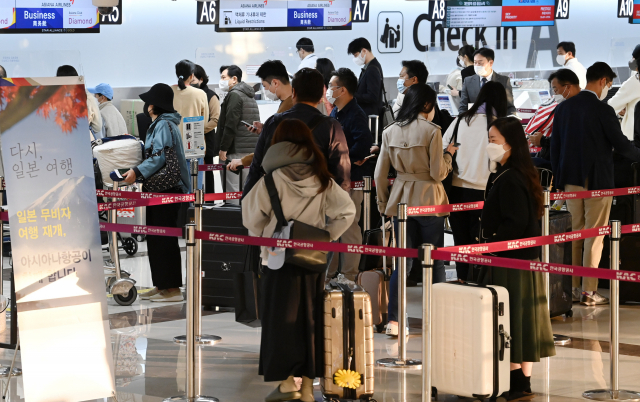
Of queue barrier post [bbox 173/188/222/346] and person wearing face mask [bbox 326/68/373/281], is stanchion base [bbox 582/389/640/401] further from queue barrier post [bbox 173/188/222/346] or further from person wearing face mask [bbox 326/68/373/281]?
person wearing face mask [bbox 326/68/373/281]

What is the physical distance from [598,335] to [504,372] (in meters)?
2.02

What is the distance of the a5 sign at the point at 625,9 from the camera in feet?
48.6

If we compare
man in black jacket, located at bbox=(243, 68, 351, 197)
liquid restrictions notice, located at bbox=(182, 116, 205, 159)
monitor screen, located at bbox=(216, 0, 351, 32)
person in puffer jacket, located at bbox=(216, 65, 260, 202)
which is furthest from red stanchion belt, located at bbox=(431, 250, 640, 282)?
monitor screen, located at bbox=(216, 0, 351, 32)

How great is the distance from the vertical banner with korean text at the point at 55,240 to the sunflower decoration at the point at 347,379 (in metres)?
1.15

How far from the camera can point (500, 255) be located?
470 centimetres

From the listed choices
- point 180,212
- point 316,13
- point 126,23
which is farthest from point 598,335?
point 126,23

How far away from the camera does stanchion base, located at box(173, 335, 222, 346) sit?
595 centimetres

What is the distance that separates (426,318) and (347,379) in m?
0.58

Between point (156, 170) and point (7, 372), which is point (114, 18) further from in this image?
point (7, 372)

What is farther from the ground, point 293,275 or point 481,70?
point 481,70

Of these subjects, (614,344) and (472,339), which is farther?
(614,344)

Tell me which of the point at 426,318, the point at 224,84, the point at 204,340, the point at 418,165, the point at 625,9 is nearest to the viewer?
the point at 426,318

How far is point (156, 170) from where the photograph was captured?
7023mm

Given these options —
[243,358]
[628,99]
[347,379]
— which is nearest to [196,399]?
[347,379]
